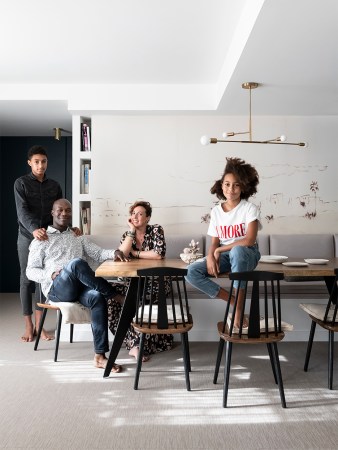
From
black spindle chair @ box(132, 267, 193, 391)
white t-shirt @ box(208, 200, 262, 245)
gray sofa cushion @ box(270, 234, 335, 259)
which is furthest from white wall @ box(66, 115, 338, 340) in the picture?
black spindle chair @ box(132, 267, 193, 391)

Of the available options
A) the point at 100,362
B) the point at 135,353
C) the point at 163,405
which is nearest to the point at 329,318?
the point at 163,405

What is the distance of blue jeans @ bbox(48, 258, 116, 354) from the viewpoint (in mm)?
3498

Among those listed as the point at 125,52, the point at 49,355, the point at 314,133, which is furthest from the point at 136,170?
the point at 49,355

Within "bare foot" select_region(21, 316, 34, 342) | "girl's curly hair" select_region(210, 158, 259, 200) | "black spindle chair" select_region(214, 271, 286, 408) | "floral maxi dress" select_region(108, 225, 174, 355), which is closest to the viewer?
"black spindle chair" select_region(214, 271, 286, 408)

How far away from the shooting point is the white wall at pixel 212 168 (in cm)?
554

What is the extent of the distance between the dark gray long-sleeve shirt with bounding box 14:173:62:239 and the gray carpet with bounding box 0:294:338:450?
44.7 inches

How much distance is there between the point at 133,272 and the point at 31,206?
5.82 feet

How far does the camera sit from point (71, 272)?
350 cm

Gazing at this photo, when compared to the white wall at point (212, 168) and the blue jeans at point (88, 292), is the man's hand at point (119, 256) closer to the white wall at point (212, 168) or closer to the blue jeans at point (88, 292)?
the blue jeans at point (88, 292)

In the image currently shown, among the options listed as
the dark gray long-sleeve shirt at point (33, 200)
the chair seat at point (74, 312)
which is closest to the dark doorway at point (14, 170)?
the dark gray long-sleeve shirt at point (33, 200)

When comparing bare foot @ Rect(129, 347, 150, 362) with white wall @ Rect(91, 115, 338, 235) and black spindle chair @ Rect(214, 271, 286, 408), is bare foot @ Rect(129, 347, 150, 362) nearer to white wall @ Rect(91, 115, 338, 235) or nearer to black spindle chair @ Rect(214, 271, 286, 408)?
black spindle chair @ Rect(214, 271, 286, 408)

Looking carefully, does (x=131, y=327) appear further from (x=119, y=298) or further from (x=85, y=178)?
(x=85, y=178)

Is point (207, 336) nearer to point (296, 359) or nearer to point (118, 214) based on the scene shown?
point (296, 359)

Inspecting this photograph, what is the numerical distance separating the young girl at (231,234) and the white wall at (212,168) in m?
2.03
